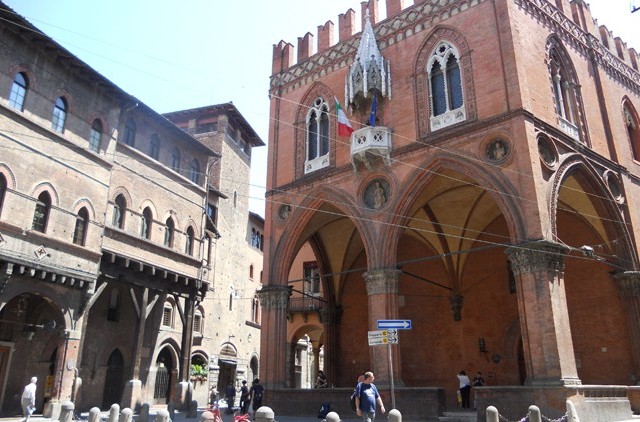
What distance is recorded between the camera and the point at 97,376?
21.2 metres

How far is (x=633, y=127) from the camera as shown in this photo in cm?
2202

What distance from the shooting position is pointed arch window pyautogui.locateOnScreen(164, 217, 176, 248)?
23.7 metres

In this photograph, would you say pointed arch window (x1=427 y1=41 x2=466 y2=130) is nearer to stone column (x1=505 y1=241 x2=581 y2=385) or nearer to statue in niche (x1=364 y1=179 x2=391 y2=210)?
statue in niche (x1=364 y1=179 x2=391 y2=210)

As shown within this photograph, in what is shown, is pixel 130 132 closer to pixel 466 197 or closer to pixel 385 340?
pixel 466 197

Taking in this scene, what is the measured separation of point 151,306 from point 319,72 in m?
11.9

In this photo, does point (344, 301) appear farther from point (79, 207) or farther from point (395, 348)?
point (79, 207)

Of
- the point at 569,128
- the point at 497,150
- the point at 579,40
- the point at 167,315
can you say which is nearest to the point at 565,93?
the point at 569,128

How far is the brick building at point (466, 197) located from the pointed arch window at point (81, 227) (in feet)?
22.0

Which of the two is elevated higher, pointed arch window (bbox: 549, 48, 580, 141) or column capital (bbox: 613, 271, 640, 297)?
pointed arch window (bbox: 549, 48, 580, 141)

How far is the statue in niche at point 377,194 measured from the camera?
1867 centimetres

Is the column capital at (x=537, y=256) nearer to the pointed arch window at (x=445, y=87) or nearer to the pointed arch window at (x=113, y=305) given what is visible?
the pointed arch window at (x=445, y=87)

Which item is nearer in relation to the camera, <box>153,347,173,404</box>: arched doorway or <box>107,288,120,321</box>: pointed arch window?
<box>107,288,120,321</box>: pointed arch window

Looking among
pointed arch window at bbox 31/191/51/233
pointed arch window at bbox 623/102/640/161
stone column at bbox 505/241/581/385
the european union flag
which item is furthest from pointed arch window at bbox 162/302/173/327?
pointed arch window at bbox 623/102/640/161

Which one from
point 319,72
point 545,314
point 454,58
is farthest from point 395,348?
point 319,72
